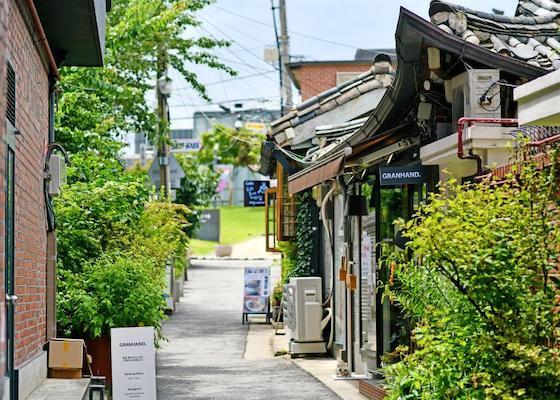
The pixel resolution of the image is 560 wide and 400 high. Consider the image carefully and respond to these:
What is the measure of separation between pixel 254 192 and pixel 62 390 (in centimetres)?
2602

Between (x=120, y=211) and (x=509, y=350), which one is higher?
(x=120, y=211)

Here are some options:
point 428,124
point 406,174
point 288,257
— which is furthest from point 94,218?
point 288,257

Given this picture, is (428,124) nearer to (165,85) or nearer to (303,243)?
(303,243)

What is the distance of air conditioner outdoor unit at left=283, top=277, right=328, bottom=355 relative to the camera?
2202cm

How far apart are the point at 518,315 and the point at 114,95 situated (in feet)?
58.3

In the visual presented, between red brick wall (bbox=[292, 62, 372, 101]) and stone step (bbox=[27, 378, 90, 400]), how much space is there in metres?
29.0

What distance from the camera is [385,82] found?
83.3 feet

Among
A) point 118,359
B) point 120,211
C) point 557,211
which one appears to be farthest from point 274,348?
point 557,211

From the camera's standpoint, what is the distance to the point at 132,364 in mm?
13359

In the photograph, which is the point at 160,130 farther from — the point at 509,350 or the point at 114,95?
the point at 509,350

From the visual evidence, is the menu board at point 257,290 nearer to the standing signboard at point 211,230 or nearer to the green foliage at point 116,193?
the green foliage at point 116,193

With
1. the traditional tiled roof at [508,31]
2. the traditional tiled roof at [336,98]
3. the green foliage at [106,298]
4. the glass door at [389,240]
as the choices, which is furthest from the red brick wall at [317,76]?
the traditional tiled roof at [508,31]

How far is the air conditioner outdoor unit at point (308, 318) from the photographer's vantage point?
22.0m

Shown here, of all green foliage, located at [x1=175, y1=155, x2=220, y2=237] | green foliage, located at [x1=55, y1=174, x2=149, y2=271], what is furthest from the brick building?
green foliage, located at [x1=55, y1=174, x2=149, y2=271]
